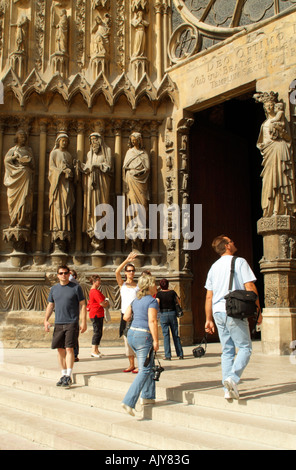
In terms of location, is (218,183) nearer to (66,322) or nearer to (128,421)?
(66,322)

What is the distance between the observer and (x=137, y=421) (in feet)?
16.1

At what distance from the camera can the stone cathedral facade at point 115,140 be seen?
37.1 feet

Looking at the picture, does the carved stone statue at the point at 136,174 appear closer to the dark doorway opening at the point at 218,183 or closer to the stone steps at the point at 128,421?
the dark doorway opening at the point at 218,183

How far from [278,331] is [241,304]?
428 cm

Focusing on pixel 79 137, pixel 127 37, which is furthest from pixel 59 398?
pixel 127 37

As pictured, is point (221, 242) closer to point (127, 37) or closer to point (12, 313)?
point (12, 313)

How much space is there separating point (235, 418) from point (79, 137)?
9.09 meters

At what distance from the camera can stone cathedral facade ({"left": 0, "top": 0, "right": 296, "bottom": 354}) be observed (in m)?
11.3

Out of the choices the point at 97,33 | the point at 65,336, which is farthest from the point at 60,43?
the point at 65,336

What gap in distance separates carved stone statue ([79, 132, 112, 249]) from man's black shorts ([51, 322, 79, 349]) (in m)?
5.17

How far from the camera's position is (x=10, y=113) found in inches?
479

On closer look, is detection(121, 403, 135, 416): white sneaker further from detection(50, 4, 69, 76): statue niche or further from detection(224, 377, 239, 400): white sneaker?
detection(50, 4, 69, 76): statue niche

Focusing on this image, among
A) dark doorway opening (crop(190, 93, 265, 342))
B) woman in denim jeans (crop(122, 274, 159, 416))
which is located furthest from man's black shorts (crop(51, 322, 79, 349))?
dark doorway opening (crop(190, 93, 265, 342))

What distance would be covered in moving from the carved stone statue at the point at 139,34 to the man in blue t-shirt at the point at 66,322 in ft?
25.3
